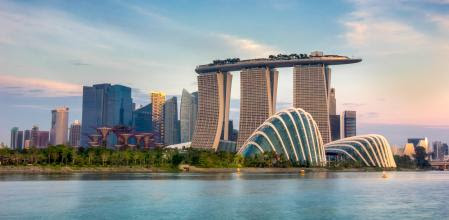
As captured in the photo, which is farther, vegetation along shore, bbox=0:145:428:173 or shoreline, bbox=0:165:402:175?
vegetation along shore, bbox=0:145:428:173

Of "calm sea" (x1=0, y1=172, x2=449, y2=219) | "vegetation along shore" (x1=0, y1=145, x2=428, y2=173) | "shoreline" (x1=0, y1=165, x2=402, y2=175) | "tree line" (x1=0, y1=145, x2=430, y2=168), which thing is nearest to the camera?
"calm sea" (x1=0, y1=172, x2=449, y2=219)

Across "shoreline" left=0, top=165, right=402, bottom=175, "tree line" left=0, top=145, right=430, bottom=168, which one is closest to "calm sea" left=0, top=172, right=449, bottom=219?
"shoreline" left=0, top=165, right=402, bottom=175

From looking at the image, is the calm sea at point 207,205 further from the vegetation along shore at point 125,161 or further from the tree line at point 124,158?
the tree line at point 124,158

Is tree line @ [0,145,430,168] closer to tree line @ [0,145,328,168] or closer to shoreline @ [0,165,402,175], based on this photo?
tree line @ [0,145,328,168]

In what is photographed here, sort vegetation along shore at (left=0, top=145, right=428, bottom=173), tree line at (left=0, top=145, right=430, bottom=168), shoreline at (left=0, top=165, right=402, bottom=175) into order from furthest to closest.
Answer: tree line at (left=0, top=145, right=430, bottom=168), vegetation along shore at (left=0, top=145, right=428, bottom=173), shoreline at (left=0, top=165, right=402, bottom=175)

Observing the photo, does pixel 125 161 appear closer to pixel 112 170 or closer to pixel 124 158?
pixel 124 158

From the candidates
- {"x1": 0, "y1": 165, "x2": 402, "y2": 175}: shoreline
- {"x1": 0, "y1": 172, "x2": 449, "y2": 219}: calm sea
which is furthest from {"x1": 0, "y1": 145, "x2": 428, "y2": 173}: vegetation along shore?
{"x1": 0, "y1": 172, "x2": 449, "y2": 219}: calm sea

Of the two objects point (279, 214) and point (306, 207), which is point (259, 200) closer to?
point (306, 207)

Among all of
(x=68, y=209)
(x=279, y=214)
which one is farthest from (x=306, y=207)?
(x=68, y=209)

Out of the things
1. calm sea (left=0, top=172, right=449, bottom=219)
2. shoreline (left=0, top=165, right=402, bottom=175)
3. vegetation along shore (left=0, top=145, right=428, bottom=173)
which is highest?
vegetation along shore (left=0, top=145, right=428, bottom=173)

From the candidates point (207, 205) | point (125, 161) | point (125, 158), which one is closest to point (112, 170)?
point (125, 158)

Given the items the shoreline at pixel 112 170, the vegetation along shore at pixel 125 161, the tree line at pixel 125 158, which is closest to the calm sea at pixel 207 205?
the shoreline at pixel 112 170

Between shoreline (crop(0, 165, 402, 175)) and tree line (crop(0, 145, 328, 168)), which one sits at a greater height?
tree line (crop(0, 145, 328, 168))
